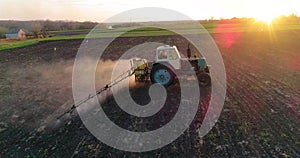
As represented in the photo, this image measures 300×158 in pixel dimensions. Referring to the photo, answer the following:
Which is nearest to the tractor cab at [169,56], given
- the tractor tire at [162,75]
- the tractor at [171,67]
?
the tractor at [171,67]

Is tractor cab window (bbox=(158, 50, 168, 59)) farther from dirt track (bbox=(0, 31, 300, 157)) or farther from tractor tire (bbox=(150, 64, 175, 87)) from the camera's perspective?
dirt track (bbox=(0, 31, 300, 157))

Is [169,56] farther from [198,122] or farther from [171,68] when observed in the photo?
[198,122]

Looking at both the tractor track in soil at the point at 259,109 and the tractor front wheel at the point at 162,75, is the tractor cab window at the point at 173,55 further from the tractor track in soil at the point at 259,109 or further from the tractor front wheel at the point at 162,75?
the tractor track in soil at the point at 259,109

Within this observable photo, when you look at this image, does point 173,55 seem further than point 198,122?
Yes

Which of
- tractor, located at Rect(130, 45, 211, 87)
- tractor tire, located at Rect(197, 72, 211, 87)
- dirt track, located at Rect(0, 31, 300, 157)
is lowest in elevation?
dirt track, located at Rect(0, 31, 300, 157)

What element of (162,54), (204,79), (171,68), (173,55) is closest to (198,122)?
(204,79)

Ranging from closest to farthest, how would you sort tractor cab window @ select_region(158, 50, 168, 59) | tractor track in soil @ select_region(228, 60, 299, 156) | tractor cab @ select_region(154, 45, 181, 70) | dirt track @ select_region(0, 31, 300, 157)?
dirt track @ select_region(0, 31, 300, 157)
tractor track in soil @ select_region(228, 60, 299, 156)
tractor cab @ select_region(154, 45, 181, 70)
tractor cab window @ select_region(158, 50, 168, 59)

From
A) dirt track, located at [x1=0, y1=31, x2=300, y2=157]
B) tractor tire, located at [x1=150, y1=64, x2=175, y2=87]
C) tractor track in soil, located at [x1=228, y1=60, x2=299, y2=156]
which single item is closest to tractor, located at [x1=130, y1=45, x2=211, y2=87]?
tractor tire, located at [x1=150, y1=64, x2=175, y2=87]

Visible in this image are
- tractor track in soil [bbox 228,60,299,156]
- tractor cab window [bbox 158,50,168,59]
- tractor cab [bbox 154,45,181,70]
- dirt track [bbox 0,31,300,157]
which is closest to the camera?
dirt track [bbox 0,31,300,157]

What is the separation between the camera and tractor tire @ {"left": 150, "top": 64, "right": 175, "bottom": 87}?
1157 centimetres

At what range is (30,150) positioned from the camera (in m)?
7.18

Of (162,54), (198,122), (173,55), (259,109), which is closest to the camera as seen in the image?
(198,122)

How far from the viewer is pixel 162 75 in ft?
38.2

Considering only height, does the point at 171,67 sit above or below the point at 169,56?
below
